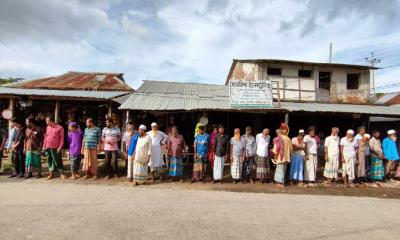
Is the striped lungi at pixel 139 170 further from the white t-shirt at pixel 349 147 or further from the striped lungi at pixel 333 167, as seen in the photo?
the white t-shirt at pixel 349 147

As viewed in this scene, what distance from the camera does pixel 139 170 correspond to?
7.47 meters

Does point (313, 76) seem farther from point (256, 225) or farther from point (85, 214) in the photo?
point (85, 214)

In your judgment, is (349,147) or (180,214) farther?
(349,147)

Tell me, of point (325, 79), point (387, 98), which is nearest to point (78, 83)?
point (325, 79)

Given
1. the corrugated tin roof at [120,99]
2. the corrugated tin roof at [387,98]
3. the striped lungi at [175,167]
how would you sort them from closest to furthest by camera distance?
the striped lungi at [175,167] → the corrugated tin roof at [120,99] → the corrugated tin roof at [387,98]

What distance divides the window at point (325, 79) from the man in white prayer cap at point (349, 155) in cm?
909

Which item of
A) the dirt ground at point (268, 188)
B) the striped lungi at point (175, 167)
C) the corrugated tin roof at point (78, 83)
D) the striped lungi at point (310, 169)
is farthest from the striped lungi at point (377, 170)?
the corrugated tin roof at point (78, 83)

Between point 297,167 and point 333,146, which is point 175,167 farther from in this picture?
point 333,146

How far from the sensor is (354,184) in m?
8.26

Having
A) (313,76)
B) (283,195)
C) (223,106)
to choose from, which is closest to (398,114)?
(313,76)

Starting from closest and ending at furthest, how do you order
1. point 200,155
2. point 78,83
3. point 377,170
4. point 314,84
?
point 200,155
point 377,170
point 78,83
point 314,84

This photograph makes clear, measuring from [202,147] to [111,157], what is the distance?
2.55 metres

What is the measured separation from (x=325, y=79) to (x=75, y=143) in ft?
46.1

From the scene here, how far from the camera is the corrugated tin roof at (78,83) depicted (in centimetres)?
1384
